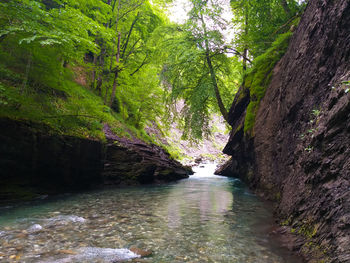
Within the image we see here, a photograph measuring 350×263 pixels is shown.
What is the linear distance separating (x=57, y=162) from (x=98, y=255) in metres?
5.60

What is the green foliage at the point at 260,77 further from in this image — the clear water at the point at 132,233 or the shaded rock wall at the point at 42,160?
the shaded rock wall at the point at 42,160

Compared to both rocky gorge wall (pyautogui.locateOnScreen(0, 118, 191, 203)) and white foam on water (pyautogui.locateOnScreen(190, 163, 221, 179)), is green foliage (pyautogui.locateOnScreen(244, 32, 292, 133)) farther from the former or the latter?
white foam on water (pyautogui.locateOnScreen(190, 163, 221, 179))

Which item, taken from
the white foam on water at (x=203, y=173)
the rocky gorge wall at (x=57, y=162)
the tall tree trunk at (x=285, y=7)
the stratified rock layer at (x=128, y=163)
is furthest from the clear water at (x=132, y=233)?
the white foam on water at (x=203, y=173)

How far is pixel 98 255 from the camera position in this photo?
350 cm

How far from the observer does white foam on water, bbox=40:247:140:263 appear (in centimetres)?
331

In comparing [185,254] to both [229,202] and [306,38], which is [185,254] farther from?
[306,38]

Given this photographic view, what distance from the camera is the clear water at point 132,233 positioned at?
3.55 m

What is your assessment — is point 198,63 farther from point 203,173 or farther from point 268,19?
point 203,173

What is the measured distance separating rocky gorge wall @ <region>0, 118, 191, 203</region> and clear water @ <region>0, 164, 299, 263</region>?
1.00 m

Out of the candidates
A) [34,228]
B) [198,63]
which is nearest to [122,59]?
[198,63]

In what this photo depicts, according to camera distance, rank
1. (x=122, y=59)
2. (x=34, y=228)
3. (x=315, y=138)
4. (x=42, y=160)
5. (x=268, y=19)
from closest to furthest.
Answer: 1. (x=315, y=138)
2. (x=34, y=228)
3. (x=42, y=160)
4. (x=268, y=19)
5. (x=122, y=59)

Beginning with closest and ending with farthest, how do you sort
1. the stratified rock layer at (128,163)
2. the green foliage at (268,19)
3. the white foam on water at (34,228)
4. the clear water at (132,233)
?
the clear water at (132,233), the white foam on water at (34,228), the green foliage at (268,19), the stratified rock layer at (128,163)

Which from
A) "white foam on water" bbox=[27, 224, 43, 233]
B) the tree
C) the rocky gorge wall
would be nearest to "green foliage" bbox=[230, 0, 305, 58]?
the tree

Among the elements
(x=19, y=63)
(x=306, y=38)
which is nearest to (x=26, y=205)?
(x=19, y=63)
